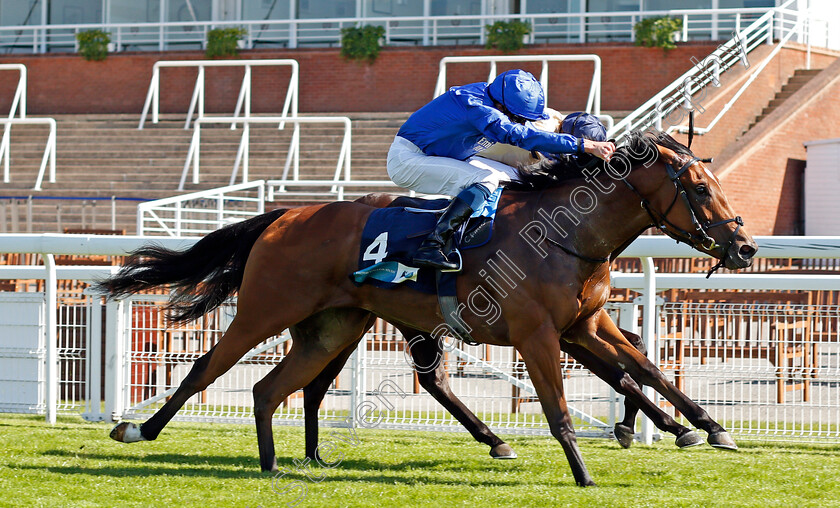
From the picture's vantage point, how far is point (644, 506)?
15.4 feet

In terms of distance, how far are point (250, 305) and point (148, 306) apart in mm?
1909

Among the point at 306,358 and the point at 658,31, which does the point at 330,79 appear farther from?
the point at 306,358

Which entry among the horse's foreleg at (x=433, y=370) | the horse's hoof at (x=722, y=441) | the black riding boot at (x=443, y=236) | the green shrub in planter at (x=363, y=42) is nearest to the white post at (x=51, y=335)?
the horse's foreleg at (x=433, y=370)

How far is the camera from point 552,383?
17.3 ft

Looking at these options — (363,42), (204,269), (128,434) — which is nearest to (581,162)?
(204,269)

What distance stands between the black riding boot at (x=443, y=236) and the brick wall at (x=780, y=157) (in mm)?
11852

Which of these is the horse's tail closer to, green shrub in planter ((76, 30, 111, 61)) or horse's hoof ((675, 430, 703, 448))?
horse's hoof ((675, 430, 703, 448))

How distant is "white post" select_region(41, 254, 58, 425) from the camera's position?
24.0ft

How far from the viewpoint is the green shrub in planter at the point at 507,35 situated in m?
20.1

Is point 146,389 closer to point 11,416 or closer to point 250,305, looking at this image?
point 11,416

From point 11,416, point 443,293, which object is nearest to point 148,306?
point 11,416

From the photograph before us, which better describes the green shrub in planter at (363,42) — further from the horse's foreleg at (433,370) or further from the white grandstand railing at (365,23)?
the horse's foreleg at (433,370)

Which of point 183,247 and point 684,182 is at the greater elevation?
point 684,182

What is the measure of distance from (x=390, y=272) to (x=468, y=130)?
85cm
